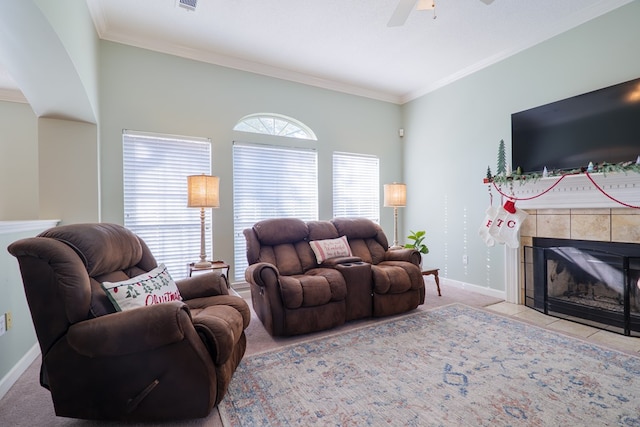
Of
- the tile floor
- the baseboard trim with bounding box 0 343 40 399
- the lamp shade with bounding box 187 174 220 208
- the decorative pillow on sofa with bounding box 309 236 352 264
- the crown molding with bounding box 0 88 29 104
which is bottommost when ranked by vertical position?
the tile floor

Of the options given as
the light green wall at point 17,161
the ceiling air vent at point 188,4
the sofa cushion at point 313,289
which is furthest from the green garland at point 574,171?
the light green wall at point 17,161

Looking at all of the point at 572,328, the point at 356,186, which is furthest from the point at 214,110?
the point at 572,328

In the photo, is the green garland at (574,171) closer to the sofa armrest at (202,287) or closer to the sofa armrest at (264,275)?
the sofa armrest at (264,275)

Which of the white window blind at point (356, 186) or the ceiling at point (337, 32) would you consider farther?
the white window blind at point (356, 186)

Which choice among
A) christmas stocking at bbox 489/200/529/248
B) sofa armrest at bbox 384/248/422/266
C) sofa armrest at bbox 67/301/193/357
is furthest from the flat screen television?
sofa armrest at bbox 67/301/193/357

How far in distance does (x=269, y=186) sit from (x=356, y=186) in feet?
4.66

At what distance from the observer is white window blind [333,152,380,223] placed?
4559 millimetres

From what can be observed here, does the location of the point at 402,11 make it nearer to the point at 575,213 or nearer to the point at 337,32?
the point at 337,32

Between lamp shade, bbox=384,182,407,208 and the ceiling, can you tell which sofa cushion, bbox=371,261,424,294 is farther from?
the ceiling

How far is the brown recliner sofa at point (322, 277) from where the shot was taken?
8.42 ft

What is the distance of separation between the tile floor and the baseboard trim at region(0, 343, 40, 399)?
4.02 meters

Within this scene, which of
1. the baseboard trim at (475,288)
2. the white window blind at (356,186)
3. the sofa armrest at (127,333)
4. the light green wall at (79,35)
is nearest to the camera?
the sofa armrest at (127,333)

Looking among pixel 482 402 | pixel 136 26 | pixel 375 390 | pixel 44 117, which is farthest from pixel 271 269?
pixel 136 26

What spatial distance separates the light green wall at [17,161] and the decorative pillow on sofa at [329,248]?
3.93m
